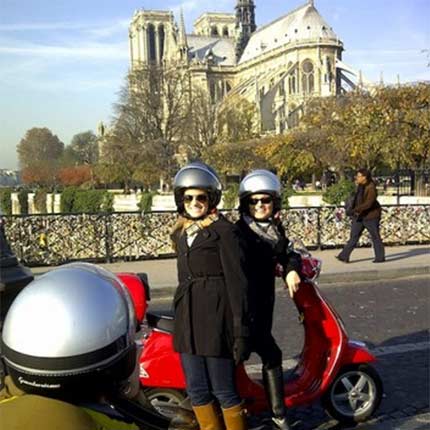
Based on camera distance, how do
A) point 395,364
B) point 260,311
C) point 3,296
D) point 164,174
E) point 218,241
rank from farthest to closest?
point 164,174 → point 395,364 → point 3,296 → point 260,311 → point 218,241

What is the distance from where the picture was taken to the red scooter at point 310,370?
11.5 ft

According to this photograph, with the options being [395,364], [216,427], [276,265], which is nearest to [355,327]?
[395,364]

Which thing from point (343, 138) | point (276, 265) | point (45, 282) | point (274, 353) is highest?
point (343, 138)

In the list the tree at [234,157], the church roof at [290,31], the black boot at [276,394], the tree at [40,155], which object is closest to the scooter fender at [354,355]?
the black boot at [276,394]

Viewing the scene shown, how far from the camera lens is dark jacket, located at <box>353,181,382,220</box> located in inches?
395

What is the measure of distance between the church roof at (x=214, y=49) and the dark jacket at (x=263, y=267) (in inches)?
4520

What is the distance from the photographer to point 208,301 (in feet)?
9.77

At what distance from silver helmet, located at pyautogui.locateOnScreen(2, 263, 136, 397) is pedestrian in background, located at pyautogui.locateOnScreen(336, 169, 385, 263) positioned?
29.3 feet

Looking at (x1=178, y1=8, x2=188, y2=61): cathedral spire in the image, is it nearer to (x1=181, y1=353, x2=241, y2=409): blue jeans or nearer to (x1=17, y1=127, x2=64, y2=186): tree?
(x1=17, y1=127, x2=64, y2=186): tree

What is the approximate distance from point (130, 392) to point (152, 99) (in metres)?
47.4

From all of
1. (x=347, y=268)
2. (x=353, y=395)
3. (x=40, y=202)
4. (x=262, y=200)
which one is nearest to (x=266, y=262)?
(x=262, y=200)

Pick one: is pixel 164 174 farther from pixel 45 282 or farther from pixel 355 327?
pixel 45 282

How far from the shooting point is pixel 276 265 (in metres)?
3.53

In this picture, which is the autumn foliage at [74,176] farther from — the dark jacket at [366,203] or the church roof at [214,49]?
the dark jacket at [366,203]
